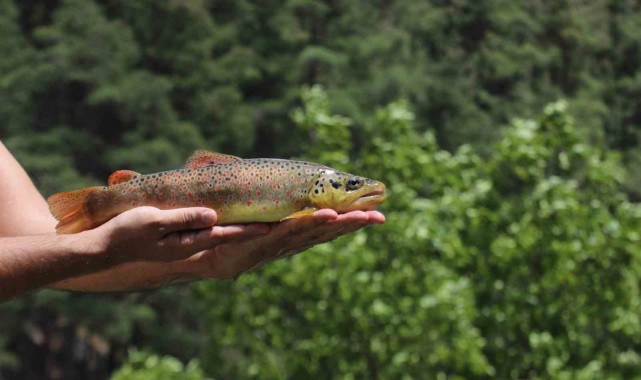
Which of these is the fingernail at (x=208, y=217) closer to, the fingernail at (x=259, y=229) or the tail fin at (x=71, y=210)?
the fingernail at (x=259, y=229)

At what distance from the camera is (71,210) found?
75.6 inches

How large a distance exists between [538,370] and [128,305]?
13.4 m

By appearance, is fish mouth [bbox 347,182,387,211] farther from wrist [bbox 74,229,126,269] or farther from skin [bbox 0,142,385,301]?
wrist [bbox 74,229,126,269]

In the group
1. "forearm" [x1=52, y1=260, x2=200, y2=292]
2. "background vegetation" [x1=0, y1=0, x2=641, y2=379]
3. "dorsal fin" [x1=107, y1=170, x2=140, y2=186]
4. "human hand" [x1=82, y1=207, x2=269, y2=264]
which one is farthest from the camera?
"background vegetation" [x1=0, y1=0, x2=641, y2=379]

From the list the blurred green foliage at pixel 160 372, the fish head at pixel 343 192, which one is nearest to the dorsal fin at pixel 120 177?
the fish head at pixel 343 192

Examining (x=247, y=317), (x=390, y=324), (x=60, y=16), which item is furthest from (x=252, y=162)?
(x=60, y=16)

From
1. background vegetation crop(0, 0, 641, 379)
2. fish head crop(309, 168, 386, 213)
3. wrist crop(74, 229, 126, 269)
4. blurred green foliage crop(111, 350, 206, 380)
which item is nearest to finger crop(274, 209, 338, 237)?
fish head crop(309, 168, 386, 213)

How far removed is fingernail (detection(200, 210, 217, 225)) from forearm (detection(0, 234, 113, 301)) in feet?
0.47

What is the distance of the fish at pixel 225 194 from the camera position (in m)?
1.92

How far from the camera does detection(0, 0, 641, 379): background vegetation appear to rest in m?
7.59

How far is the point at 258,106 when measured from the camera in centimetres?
2277

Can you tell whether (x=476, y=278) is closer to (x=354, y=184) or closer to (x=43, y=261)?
(x=354, y=184)

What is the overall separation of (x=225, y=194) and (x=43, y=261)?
0.30 m

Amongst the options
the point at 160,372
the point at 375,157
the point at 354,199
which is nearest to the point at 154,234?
the point at 354,199
